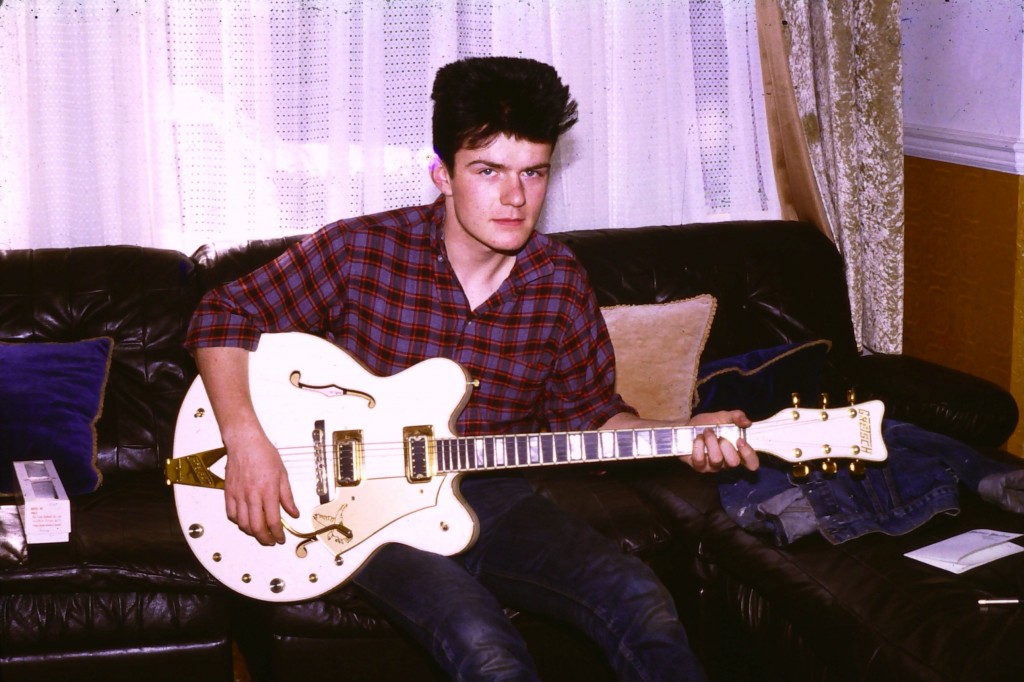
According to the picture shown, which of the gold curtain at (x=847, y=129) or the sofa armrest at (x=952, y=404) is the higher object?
the gold curtain at (x=847, y=129)

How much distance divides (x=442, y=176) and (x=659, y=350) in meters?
0.93

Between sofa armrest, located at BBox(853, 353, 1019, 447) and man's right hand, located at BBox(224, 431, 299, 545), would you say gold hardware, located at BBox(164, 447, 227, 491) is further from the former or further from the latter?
sofa armrest, located at BBox(853, 353, 1019, 447)

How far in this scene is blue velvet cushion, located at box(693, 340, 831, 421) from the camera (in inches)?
106

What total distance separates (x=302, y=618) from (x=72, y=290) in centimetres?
114

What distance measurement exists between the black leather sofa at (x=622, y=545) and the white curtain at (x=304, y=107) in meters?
0.36

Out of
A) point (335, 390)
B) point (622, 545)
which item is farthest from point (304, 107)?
point (622, 545)

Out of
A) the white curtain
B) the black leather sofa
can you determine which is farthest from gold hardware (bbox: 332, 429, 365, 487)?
the white curtain

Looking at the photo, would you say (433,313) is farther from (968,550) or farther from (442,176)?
(968,550)

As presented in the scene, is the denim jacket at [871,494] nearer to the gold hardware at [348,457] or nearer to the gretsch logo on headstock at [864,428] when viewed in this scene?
the gretsch logo on headstock at [864,428]

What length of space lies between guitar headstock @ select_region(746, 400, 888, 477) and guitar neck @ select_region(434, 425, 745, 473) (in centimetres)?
14

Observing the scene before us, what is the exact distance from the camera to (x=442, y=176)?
208 centimetres

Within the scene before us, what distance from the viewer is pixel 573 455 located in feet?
6.42

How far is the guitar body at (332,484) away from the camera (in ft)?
6.34

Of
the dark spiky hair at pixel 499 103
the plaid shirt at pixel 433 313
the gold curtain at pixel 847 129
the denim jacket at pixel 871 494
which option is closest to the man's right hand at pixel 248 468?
the plaid shirt at pixel 433 313
